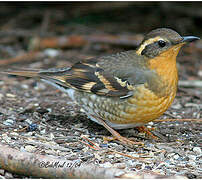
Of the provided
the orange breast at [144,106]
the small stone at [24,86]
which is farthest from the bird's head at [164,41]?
the small stone at [24,86]

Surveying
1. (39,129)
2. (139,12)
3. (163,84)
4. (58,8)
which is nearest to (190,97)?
(163,84)

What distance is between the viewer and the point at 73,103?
6.43 metres

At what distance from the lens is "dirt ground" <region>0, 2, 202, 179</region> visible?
181 inches

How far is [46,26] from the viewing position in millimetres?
9406

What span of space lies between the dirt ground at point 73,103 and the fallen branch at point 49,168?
16cm

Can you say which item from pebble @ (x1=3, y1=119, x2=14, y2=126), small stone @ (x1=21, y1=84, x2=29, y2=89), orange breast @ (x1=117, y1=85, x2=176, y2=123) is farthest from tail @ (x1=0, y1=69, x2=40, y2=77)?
orange breast @ (x1=117, y1=85, x2=176, y2=123)

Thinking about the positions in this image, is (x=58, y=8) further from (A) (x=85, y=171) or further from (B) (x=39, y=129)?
(A) (x=85, y=171)

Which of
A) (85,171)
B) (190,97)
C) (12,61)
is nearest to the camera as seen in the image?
(85,171)

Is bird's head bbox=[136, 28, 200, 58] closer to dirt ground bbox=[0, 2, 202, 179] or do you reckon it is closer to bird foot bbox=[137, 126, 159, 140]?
bird foot bbox=[137, 126, 159, 140]

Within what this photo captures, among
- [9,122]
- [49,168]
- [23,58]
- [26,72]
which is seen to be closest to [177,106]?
[26,72]

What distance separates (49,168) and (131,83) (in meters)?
1.72

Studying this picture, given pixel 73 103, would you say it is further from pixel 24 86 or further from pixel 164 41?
pixel 164 41

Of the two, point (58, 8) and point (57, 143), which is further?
point (58, 8)

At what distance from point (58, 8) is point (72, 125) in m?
5.40
